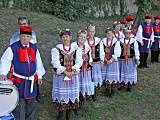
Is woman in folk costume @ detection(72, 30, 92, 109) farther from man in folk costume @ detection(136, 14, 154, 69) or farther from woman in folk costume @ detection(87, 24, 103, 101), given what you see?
man in folk costume @ detection(136, 14, 154, 69)

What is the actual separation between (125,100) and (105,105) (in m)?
0.57

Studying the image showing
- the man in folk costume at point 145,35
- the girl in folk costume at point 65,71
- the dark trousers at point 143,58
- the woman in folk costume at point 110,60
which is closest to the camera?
the girl in folk costume at point 65,71

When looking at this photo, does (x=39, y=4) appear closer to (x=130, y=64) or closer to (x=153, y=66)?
(x=153, y=66)

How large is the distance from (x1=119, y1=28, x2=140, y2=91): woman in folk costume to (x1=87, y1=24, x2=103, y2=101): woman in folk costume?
26.4 inches

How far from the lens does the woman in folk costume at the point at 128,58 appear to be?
7.01 m

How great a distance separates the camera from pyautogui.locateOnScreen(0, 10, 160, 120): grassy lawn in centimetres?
608

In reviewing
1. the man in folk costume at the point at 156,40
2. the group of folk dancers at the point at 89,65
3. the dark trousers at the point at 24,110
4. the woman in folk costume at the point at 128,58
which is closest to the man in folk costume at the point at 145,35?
the man in folk costume at the point at 156,40

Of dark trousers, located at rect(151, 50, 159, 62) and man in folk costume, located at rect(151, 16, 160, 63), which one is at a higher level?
man in folk costume, located at rect(151, 16, 160, 63)

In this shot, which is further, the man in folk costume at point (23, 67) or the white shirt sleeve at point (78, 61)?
the white shirt sleeve at point (78, 61)

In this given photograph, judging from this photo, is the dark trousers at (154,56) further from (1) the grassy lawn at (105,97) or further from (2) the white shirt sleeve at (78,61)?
(2) the white shirt sleeve at (78,61)

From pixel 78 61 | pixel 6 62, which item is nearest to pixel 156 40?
pixel 78 61

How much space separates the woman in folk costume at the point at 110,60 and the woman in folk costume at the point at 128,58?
26 centimetres

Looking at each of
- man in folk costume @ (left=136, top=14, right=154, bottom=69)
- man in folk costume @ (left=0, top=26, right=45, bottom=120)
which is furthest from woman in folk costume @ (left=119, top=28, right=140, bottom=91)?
man in folk costume @ (left=0, top=26, right=45, bottom=120)

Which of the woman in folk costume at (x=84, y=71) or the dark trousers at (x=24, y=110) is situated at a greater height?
the woman in folk costume at (x=84, y=71)
